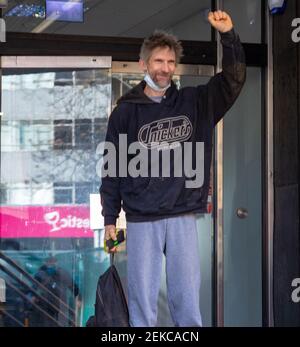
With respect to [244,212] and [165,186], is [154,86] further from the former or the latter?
[244,212]

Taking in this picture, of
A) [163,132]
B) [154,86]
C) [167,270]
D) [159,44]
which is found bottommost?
[167,270]

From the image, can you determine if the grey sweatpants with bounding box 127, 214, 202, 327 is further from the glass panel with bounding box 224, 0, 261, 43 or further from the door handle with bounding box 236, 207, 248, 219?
the glass panel with bounding box 224, 0, 261, 43


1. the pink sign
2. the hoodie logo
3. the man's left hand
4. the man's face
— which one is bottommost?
the pink sign

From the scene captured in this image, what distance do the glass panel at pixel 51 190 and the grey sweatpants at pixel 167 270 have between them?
7.25 feet

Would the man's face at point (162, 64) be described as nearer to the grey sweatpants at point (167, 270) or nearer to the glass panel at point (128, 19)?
the grey sweatpants at point (167, 270)

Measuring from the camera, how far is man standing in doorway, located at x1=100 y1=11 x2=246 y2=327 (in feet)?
13.2

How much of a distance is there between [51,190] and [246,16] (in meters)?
2.10

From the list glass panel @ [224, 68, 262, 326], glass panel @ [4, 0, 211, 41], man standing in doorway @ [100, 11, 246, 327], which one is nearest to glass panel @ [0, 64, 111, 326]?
glass panel @ [4, 0, 211, 41]

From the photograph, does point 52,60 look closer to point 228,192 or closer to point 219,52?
point 219,52

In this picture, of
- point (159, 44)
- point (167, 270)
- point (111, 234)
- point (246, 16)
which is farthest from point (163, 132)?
point (246, 16)

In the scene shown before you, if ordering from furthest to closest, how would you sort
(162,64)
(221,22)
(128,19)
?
(128,19)
(162,64)
(221,22)

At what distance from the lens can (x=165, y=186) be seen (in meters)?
4.06

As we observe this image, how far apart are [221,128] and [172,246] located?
249 centimetres

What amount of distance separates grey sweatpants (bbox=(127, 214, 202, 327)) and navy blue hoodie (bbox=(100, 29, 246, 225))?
0.08 meters
